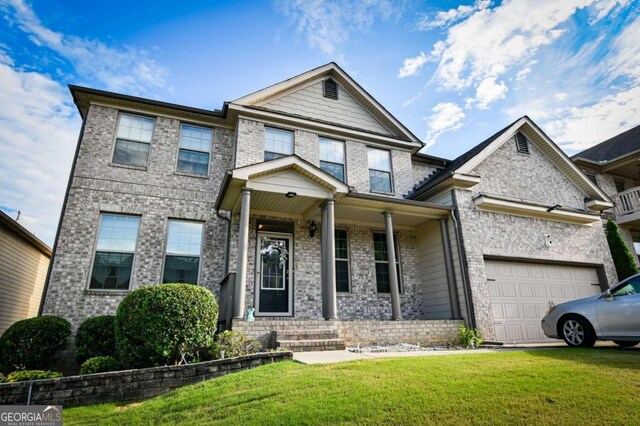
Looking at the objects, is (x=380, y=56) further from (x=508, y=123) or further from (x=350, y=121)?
(x=508, y=123)

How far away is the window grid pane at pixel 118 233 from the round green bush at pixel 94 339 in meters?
1.97

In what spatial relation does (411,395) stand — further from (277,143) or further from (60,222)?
(60,222)

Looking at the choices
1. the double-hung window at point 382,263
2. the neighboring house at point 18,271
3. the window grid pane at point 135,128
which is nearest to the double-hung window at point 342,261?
the double-hung window at point 382,263

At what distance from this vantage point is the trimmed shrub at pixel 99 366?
18.6ft

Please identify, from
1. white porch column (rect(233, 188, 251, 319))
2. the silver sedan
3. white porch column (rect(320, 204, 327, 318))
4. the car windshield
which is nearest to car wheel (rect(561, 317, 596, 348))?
the silver sedan

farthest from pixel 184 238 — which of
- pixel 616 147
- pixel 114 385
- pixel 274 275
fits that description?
pixel 616 147

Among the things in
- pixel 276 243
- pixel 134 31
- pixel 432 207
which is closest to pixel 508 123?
pixel 432 207

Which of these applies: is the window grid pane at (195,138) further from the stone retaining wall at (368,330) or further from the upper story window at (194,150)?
the stone retaining wall at (368,330)

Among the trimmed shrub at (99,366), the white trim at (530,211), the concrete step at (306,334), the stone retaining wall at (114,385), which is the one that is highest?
the white trim at (530,211)

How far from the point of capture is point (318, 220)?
34.3ft

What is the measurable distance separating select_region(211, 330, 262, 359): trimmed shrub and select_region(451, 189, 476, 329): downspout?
5903mm

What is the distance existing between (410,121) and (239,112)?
6.34m

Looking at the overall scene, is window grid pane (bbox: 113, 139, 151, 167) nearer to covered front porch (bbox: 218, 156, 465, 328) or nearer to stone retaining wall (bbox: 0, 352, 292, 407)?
covered front porch (bbox: 218, 156, 465, 328)

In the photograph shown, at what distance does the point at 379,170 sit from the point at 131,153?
782 centimetres
